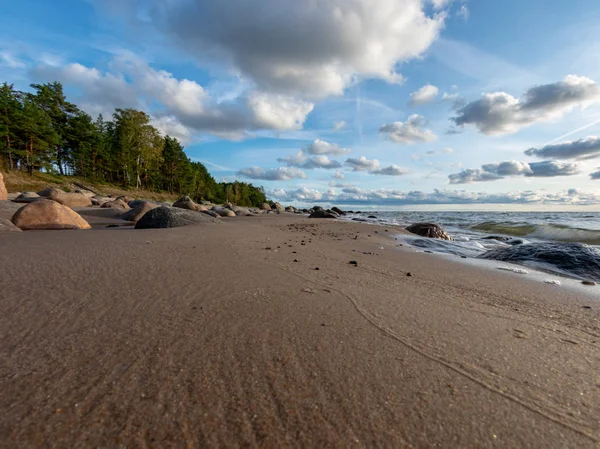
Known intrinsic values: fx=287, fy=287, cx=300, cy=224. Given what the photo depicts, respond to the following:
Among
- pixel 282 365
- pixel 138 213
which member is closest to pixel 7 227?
pixel 138 213

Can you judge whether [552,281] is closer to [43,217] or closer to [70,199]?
[43,217]

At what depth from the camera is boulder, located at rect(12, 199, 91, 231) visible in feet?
22.2

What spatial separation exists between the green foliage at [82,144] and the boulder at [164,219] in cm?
3217

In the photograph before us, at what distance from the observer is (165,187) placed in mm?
56125

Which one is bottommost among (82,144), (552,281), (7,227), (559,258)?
(552,281)

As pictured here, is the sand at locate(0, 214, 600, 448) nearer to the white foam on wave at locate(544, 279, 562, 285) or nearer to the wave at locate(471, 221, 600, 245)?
the white foam on wave at locate(544, 279, 562, 285)

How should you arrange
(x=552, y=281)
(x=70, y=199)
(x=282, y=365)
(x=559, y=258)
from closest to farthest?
(x=282, y=365) < (x=552, y=281) < (x=559, y=258) < (x=70, y=199)

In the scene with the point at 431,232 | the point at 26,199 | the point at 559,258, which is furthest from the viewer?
the point at 26,199

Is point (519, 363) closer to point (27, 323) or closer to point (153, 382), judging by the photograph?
point (153, 382)

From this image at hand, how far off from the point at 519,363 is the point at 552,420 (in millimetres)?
478

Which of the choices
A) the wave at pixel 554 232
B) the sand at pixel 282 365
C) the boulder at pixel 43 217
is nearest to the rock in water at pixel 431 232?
the wave at pixel 554 232

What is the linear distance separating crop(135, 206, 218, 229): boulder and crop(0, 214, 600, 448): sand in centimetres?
536

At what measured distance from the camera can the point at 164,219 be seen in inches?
330

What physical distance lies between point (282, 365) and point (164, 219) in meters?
7.96
